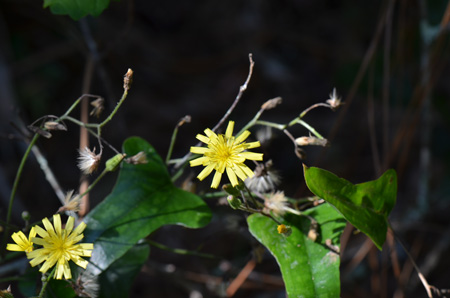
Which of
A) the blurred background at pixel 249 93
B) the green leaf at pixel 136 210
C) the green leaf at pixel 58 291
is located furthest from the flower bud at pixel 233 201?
the blurred background at pixel 249 93

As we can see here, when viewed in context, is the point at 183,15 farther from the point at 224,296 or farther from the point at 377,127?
the point at 224,296

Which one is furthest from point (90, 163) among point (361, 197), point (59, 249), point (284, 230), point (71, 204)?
point (361, 197)

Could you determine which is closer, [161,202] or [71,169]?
[161,202]

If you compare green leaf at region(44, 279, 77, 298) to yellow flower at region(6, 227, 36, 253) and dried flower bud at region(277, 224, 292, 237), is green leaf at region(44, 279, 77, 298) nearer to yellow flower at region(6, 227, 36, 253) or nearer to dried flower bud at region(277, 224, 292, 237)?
yellow flower at region(6, 227, 36, 253)

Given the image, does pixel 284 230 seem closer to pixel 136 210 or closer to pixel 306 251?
pixel 306 251

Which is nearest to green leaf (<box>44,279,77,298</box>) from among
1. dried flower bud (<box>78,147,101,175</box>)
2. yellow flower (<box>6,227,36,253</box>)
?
yellow flower (<box>6,227,36,253</box>)

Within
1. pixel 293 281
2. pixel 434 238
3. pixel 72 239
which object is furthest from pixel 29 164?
pixel 434 238
